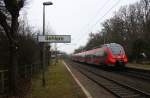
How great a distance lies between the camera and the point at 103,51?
38.0m

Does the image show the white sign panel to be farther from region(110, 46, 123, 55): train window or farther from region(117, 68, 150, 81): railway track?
region(110, 46, 123, 55): train window

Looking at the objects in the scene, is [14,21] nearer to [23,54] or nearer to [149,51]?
[23,54]

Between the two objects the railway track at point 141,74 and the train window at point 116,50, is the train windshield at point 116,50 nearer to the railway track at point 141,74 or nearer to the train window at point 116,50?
the train window at point 116,50

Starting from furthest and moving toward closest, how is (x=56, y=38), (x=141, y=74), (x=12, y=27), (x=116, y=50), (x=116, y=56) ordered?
1. (x=116, y=50)
2. (x=116, y=56)
3. (x=141, y=74)
4. (x=56, y=38)
5. (x=12, y=27)

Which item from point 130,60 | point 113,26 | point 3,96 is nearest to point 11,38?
point 3,96

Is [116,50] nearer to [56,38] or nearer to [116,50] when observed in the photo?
[116,50]

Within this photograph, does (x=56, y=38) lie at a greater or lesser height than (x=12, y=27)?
lesser

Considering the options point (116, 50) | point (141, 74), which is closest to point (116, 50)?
point (116, 50)

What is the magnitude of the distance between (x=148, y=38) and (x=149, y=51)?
2.42 metres

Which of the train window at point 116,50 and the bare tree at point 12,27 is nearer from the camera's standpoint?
the bare tree at point 12,27

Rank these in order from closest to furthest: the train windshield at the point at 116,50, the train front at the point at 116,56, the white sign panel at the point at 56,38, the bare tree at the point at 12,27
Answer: the bare tree at the point at 12,27
the white sign panel at the point at 56,38
the train front at the point at 116,56
the train windshield at the point at 116,50

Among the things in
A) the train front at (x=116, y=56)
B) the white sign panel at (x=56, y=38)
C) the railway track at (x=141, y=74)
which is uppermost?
the white sign panel at (x=56, y=38)

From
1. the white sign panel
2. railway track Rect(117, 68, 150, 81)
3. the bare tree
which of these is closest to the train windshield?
railway track Rect(117, 68, 150, 81)

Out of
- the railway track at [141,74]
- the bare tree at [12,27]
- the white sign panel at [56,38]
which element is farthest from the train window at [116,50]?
the bare tree at [12,27]
